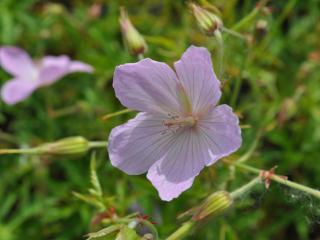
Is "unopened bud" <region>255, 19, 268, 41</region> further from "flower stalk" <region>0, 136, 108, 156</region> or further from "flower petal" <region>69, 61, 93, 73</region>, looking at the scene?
"flower petal" <region>69, 61, 93, 73</region>

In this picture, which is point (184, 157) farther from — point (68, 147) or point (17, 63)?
point (17, 63)

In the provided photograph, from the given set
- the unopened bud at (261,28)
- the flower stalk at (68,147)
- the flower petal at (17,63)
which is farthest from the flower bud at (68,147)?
the flower petal at (17,63)

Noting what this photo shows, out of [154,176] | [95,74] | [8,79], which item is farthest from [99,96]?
[154,176]

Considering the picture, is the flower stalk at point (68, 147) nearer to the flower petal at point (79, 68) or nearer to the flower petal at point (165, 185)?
the flower petal at point (165, 185)

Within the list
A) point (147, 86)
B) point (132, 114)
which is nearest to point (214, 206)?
point (147, 86)

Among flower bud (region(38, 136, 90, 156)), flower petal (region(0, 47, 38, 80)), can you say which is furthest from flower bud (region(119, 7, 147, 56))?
flower petal (region(0, 47, 38, 80))

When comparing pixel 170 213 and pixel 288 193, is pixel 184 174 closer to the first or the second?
pixel 288 193

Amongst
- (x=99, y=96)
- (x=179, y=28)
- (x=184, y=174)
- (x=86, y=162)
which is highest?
(x=184, y=174)

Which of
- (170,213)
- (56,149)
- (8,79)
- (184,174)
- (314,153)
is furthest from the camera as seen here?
(8,79)
